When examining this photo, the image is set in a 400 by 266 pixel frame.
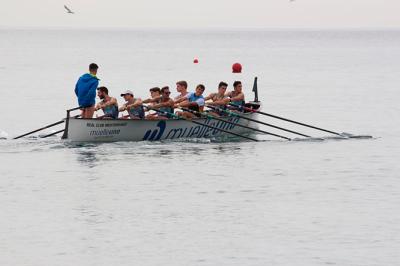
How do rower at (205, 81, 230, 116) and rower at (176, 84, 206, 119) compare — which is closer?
→ rower at (176, 84, 206, 119)

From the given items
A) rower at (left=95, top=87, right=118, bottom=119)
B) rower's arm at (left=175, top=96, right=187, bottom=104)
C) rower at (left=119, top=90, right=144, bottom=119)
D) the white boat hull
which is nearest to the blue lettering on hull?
the white boat hull

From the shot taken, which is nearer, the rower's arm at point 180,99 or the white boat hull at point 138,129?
the white boat hull at point 138,129

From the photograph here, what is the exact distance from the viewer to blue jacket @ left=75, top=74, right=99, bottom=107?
34031 mm

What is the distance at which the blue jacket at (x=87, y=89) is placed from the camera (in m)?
34.0

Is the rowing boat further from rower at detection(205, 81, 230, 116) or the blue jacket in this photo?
the blue jacket

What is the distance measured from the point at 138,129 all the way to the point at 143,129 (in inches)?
8.4

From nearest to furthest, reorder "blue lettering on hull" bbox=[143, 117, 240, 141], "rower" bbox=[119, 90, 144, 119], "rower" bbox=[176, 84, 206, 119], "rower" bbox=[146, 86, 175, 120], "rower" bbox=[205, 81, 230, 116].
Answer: "rower" bbox=[119, 90, 144, 119] → "blue lettering on hull" bbox=[143, 117, 240, 141] → "rower" bbox=[146, 86, 175, 120] → "rower" bbox=[176, 84, 206, 119] → "rower" bbox=[205, 81, 230, 116]

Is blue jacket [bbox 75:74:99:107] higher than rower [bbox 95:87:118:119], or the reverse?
blue jacket [bbox 75:74:99:107]

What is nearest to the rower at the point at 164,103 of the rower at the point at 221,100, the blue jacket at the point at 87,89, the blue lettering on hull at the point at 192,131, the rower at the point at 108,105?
the blue lettering on hull at the point at 192,131

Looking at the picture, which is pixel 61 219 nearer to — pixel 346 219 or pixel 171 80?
pixel 346 219

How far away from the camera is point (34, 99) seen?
6550 centimetres

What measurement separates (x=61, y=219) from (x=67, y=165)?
26.2ft

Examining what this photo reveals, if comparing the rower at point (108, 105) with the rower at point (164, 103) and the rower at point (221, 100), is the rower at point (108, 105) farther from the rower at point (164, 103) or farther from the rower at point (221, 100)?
the rower at point (221, 100)

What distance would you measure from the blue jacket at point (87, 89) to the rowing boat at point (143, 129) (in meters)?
0.91
